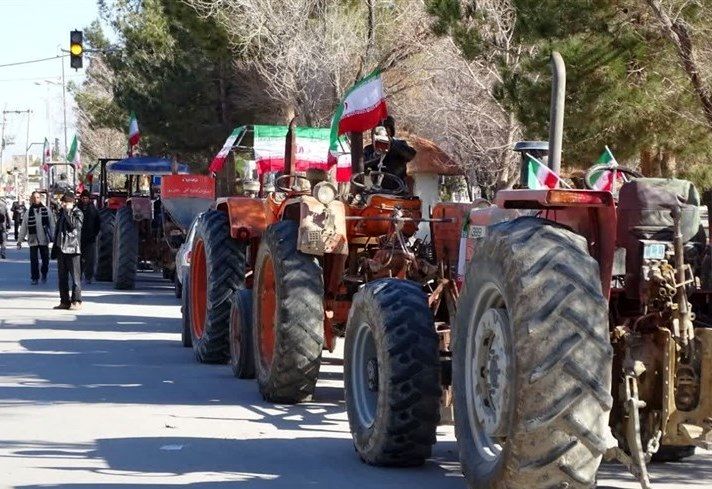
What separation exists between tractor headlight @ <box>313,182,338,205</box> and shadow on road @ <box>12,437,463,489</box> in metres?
2.52

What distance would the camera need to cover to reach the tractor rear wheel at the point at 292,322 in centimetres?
1115

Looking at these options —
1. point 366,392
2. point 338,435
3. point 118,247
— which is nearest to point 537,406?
point 366,392

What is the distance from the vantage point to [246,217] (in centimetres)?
1423

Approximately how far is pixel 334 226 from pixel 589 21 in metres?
7.40

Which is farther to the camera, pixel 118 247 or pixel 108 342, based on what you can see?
pixel 118 247

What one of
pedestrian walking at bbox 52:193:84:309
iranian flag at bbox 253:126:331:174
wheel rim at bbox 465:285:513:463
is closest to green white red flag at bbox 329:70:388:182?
iranian flag at bbox 253:126:331:174

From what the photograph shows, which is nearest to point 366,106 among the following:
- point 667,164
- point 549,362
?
point 549,362

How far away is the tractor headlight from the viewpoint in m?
11.7

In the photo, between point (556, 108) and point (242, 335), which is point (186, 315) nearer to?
point (242, 335)

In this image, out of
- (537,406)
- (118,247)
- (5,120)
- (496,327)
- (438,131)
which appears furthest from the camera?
(5,120)

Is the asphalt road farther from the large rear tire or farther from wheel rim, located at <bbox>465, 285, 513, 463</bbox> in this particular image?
wheel rim, located at <bbox>465, 285, 513, 463</bbox>

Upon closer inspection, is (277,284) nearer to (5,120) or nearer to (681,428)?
(681,428)

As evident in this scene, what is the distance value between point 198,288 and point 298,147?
349 cm

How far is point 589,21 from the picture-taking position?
1770 centimetres
